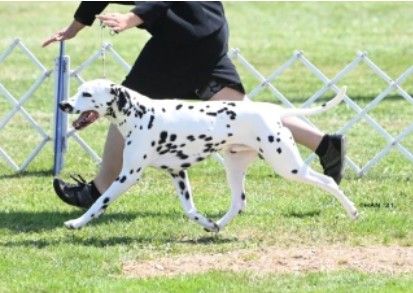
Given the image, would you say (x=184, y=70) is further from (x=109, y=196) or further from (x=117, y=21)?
(x=109, y=196)

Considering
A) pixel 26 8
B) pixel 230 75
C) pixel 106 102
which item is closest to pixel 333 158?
pixel 230 75

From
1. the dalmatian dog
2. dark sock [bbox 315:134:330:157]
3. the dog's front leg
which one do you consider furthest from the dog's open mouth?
dark sock [bbox 315:134:330:157]

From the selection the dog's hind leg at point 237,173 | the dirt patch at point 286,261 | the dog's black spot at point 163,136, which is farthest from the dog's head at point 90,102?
the dirt patch at point 286,261

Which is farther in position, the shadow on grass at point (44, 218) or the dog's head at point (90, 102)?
the shadow on grass at point (44, 218)

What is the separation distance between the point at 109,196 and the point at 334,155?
1.69 metres

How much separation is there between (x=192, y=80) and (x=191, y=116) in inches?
31.9

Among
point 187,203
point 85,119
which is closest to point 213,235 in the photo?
point 187,203

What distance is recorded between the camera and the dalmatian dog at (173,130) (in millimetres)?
7859

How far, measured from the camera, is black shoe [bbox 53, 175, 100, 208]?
8734 millimetres

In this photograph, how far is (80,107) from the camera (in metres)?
7.81

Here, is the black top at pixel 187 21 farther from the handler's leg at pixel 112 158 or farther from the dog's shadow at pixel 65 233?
the dog's shadow at pixel 65 233

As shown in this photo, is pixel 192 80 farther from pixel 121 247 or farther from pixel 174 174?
pixel 121 247

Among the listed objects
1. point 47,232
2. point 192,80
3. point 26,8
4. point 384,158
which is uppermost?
point 192,80

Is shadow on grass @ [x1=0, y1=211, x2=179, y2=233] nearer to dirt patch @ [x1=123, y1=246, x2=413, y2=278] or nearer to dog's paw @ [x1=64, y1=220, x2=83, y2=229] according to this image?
dog's paw @ [x1=64, y1=220, x2=83, y2=229]
